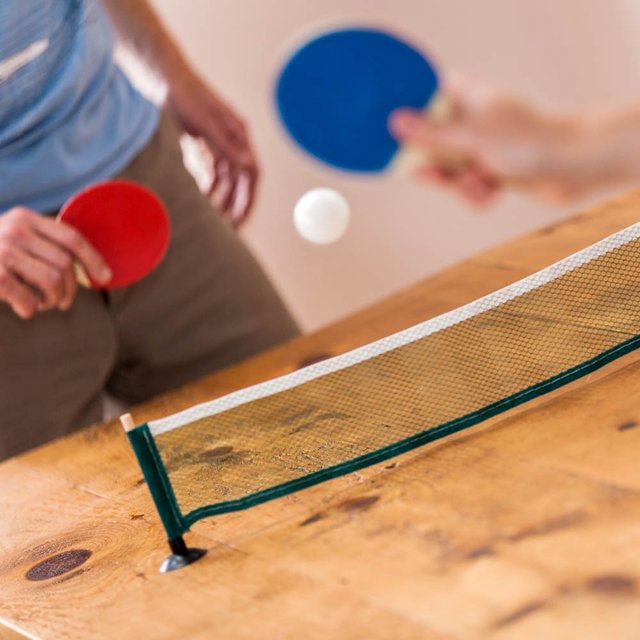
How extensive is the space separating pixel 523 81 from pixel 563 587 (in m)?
2.37

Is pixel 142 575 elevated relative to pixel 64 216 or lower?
lower

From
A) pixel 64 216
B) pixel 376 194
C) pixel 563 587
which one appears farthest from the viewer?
pixel 376 194

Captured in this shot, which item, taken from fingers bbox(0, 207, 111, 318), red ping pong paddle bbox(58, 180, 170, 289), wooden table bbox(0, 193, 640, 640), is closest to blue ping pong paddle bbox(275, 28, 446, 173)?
red ping pong paddle bbox(58, 180, 170, 289)

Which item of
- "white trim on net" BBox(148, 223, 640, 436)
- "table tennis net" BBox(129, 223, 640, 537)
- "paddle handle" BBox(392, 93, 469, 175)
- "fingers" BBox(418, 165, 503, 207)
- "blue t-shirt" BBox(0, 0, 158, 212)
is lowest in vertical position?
"table tennis net" BBox(129, 223, 640, 537)

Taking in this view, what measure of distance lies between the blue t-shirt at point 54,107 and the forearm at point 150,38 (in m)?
0.19

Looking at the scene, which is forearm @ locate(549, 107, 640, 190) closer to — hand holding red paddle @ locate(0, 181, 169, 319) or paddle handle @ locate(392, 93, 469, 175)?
paddle handle @ locate(392, 93, 469, 175)

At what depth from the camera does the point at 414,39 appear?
2.70 m

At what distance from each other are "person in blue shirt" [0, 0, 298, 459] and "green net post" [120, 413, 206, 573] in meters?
0.44

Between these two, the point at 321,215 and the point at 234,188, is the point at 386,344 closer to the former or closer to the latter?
the point at 321,215

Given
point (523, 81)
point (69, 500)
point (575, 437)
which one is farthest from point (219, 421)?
point (523, 81)

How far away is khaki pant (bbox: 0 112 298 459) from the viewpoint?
143 centimetres

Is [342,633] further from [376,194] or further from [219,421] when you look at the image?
[376,194]

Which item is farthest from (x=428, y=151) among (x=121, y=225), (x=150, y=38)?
(x=150, y=38)

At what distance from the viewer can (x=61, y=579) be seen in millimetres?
933
